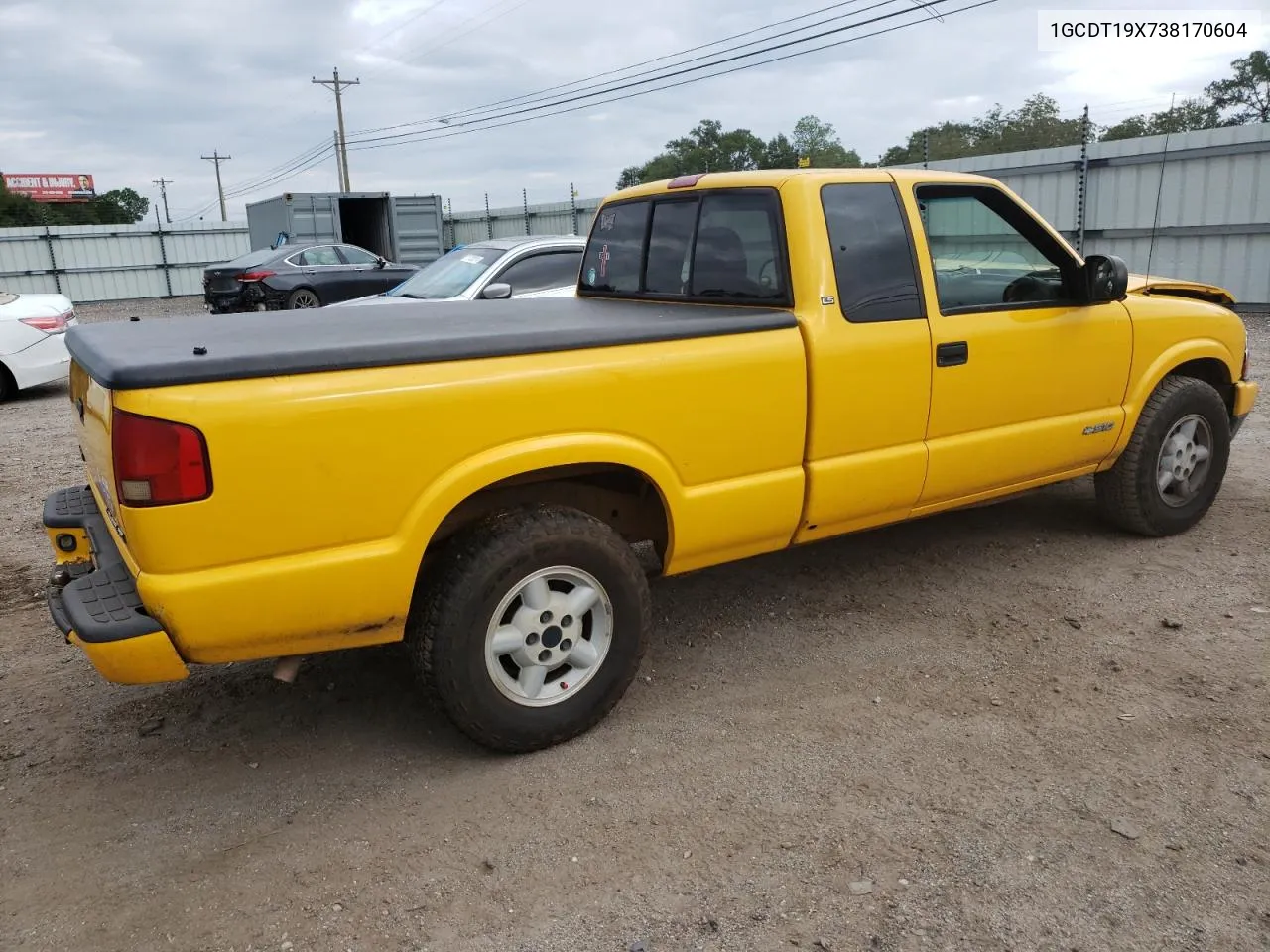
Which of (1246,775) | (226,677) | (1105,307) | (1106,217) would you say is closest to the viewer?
(1246,775)

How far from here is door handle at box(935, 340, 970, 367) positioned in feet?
13.2

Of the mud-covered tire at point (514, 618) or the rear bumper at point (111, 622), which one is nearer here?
the rear bumper at point (111, 622)

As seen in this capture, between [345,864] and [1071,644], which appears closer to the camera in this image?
[345,864]

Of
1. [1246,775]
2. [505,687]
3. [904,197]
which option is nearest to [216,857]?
[505,687]

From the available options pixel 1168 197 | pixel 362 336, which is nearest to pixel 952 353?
pixel 362 336

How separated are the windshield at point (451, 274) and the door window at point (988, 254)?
5.26m

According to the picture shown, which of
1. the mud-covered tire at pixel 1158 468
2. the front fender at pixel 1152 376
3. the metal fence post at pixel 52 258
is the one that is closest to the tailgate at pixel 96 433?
the front fender at pixel 1152 376

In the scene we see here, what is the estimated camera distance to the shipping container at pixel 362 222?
21.3m

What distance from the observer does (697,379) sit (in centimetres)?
340

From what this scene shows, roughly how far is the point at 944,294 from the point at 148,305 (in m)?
27.6

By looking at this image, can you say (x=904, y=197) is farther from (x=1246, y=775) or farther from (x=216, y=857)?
(x=216, y=857)

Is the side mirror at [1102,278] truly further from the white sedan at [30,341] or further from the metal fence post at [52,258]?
the metal fence post at [52,258]

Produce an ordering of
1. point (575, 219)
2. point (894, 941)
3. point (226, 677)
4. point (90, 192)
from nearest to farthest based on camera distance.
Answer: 1. point (894, 941)
2. point (226, 677)
3. point (575, 219)
4. point (90, 192)

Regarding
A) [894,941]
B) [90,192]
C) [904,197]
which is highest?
[90,192]
